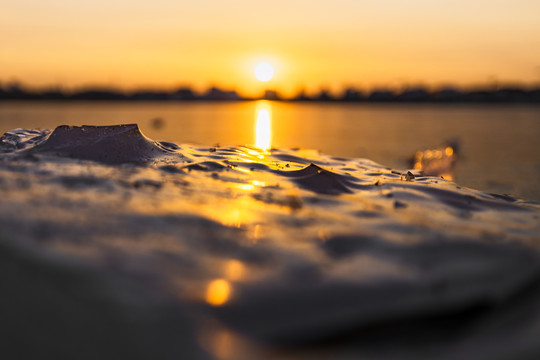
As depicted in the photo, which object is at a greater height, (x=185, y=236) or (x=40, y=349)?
(x=185, y=236)

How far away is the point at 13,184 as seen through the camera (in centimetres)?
281

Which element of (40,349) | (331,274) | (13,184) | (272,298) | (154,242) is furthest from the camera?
(13,184)

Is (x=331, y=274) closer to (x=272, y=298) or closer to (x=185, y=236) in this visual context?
(x=272, y=298)

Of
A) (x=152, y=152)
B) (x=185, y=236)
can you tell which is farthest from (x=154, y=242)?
(x=152, y=152)

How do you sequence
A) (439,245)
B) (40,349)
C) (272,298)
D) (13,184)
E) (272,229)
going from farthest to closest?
(13,184)
(272,229)
(439,245)
(272,298)
(40,349)

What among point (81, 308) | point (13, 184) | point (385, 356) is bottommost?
point (385, 356)

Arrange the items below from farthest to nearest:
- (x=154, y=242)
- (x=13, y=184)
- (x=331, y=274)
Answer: (x=13, y=184) → (x=154, y=242) → (x=331, y=274)

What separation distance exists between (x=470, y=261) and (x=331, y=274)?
2.56 ft

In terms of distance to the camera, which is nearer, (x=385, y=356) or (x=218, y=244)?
(x=385, y=356)

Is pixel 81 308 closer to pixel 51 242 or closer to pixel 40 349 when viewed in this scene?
pixel 40 349

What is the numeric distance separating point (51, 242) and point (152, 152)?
2.35m

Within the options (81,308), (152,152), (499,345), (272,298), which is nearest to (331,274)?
(272,298)

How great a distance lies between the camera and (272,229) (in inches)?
102

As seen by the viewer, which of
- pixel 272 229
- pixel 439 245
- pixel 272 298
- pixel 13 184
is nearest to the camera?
pixel 272 298
